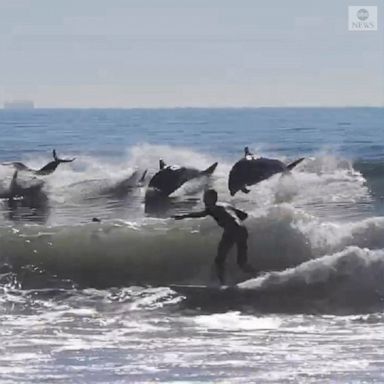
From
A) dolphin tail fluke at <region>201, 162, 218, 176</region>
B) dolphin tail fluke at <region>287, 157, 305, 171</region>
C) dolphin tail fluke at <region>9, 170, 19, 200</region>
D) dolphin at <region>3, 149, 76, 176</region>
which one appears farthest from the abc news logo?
dolphin tail fluke at <region>9, 170, 19, 200</region>

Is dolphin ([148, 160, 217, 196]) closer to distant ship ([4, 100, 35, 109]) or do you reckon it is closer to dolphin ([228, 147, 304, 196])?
dolphin ([228, 147, 304, 196])

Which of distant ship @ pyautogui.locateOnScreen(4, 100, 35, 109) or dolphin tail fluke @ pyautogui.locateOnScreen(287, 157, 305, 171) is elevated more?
distant ship @ pyautogui.locateOnScreen(4, 100, 35, 109)

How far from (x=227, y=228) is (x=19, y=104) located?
761 millimetres

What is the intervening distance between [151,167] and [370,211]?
71cm

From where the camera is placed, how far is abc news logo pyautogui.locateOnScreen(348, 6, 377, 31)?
2938 millimetres

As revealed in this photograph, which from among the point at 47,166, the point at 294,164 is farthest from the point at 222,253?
the point at 47,166

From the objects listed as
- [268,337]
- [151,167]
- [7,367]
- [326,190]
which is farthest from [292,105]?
[7,367]

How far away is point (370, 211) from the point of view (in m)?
2.98

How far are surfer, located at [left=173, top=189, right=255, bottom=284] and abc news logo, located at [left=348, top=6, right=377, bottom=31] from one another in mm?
687

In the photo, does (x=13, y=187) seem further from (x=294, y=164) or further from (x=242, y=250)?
(x=294, y=164)

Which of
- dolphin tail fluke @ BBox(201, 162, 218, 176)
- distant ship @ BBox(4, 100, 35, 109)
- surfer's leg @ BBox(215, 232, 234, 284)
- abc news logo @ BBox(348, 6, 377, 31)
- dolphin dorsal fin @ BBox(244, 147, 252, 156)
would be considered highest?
abc news logo @ BBox(348, 6, 377, 31)

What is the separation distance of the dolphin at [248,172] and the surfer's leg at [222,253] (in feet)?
0.46

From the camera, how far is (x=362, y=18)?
9.68 feet

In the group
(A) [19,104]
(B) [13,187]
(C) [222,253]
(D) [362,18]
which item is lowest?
(C) [222,253]
